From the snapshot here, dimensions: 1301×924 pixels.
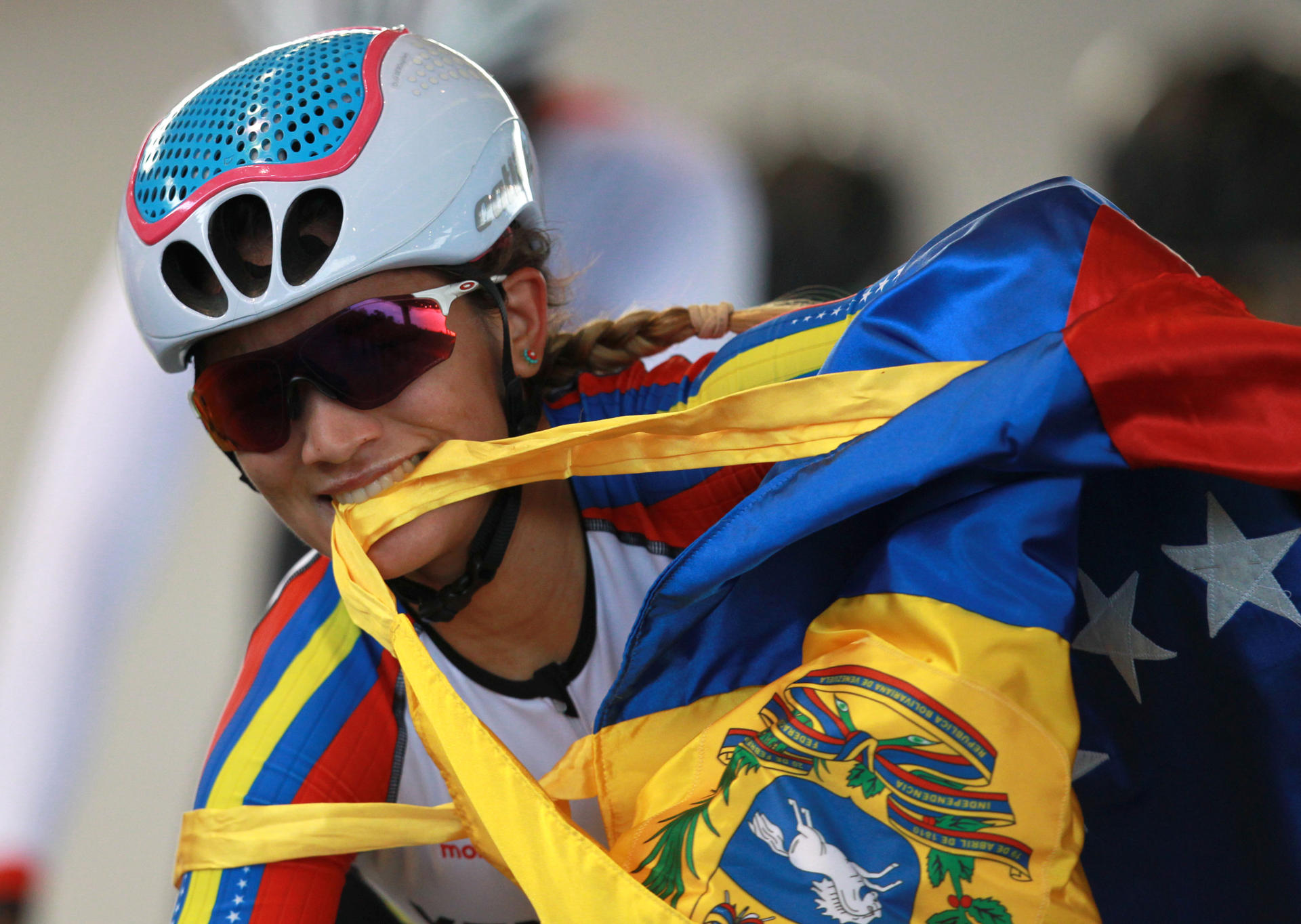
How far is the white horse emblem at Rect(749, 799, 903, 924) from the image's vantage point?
60 centimetres

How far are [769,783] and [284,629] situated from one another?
0.52m

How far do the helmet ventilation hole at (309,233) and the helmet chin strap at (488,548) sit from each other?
131 mm

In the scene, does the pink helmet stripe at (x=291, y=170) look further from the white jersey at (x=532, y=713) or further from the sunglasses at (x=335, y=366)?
the white jersey at (x=532, y=713)

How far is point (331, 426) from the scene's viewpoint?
0.86m

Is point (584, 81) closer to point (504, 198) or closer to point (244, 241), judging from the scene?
point (504, 198)

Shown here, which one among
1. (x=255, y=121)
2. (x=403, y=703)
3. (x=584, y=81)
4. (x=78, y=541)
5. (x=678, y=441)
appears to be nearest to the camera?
(x=678, y=441)

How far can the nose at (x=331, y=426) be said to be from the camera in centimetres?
86

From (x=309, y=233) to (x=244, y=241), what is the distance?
0.05 meters

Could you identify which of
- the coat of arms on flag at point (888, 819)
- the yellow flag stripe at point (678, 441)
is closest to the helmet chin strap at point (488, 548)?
the yellow flag stripe at point (678, 441)

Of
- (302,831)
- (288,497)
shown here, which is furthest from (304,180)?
(302,831)

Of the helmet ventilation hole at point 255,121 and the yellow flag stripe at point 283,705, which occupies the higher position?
the helmet ventilation hole at point 255,121

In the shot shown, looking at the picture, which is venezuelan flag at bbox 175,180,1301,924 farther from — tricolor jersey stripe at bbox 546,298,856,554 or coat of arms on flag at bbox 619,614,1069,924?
tricolor jersey stripe at bbox 546,298,856,554

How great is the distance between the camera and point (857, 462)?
0.67 meters

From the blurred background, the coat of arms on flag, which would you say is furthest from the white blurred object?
the blurred background
